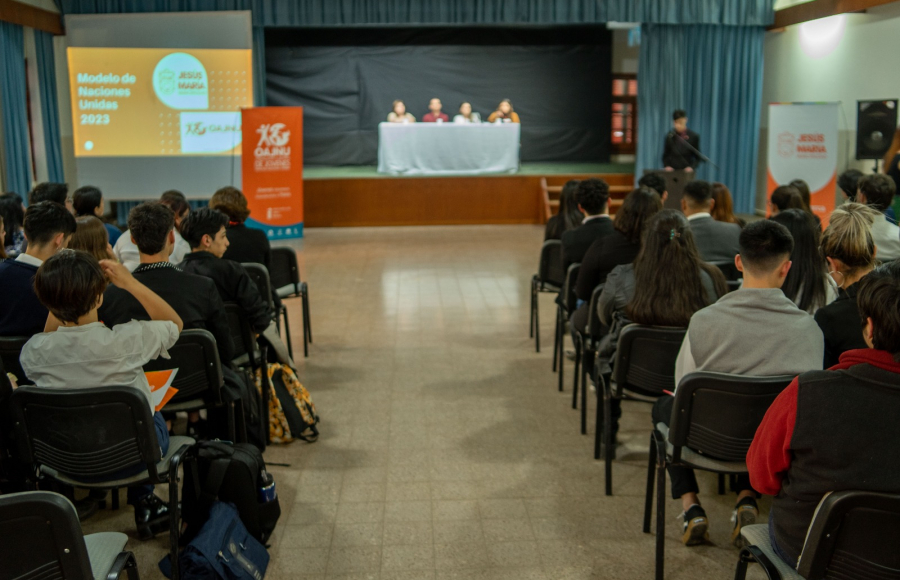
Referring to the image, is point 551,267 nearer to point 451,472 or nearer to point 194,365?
point 451,472

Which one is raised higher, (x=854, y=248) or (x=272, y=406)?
(x=854, y=248)

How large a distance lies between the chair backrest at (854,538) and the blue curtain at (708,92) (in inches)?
375

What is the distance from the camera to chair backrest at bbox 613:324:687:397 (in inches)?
111

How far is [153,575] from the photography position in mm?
2562

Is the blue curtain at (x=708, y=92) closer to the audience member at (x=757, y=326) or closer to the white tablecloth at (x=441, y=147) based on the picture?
the white tablecloth at (x=441, y=147)

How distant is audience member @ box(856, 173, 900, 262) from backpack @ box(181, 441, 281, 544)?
3058 mm

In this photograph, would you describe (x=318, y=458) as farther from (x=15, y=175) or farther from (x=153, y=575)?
(x=15, y=175)

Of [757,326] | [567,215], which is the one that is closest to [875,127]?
[567,215]

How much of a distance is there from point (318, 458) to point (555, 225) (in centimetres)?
222

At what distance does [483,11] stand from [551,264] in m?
6.49

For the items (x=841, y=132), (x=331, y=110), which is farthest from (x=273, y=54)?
(x=841, y=132)

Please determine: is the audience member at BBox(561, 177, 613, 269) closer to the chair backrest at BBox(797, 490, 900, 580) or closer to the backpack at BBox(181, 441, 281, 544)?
the backpack at BBox(181, 441, 281, 544)

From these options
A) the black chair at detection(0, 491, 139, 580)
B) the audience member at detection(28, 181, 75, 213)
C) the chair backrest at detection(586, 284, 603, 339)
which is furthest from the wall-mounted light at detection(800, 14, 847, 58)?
the black chair at detection(0, 491, 139, 580)

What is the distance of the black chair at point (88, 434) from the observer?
85.7 inches
